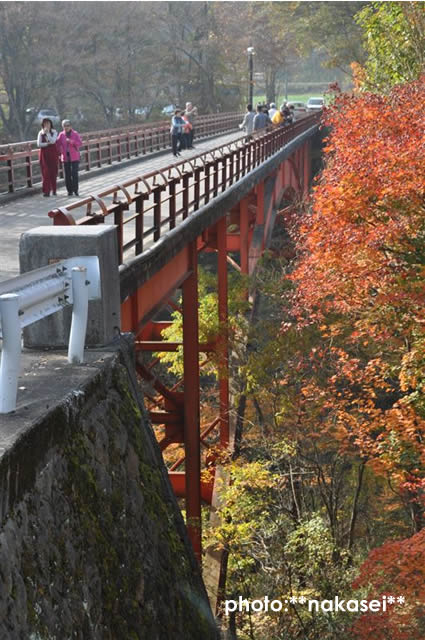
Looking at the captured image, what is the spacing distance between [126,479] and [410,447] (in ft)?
35.2

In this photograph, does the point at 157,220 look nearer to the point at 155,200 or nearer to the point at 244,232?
the point at 155,200

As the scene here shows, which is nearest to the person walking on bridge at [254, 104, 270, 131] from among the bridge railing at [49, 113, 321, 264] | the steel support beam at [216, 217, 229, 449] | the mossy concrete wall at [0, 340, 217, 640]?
the bridge railing at [49, 113, 321, 264]

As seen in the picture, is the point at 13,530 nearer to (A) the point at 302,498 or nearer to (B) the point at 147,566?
(B) the point at 147,566

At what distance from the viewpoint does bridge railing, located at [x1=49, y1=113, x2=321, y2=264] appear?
9430 millimetres

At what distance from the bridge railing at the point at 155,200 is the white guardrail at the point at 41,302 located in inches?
40.4

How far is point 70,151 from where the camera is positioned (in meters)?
18.9

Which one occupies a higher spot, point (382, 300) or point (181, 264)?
point (181, 264)

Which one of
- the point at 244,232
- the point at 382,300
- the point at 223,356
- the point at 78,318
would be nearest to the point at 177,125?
the point at 244,232

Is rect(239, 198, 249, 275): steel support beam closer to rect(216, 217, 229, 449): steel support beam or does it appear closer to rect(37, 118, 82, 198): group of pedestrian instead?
rect(216, 217, 229, 449): steel support beam

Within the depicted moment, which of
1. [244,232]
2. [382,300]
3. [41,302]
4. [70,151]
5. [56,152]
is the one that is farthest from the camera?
[244,232]

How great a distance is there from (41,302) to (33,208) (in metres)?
12.7

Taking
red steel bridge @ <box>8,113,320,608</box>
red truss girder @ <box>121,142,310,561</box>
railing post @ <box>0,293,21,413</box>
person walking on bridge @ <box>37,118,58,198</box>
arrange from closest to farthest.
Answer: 1. railing post @ <box>0,293,21,413</box>
2. red steel bridge @ <box>8,113,320,608</box>
3. red truss girder @ <box>121,142,310,561</box>
4. person walking on bridge @ <box>37,118,58,198</box>

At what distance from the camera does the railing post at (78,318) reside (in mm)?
6328

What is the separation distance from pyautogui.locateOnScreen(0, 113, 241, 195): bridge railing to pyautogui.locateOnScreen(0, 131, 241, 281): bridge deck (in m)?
0.73
